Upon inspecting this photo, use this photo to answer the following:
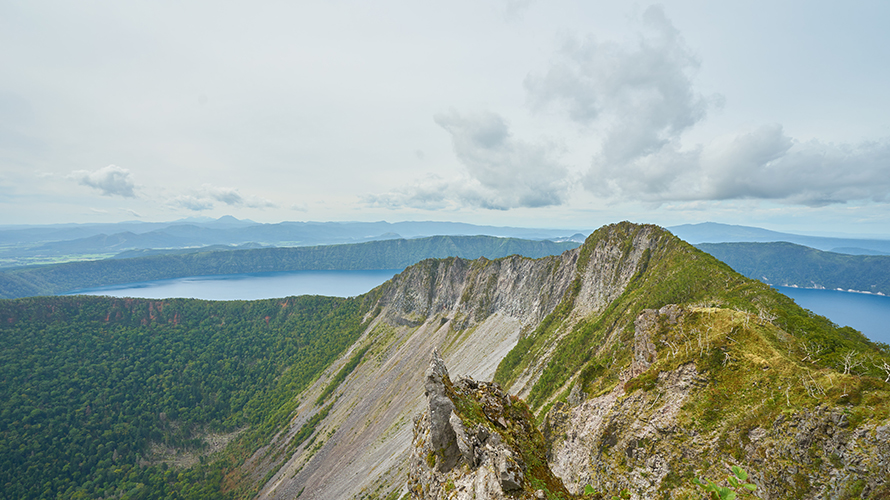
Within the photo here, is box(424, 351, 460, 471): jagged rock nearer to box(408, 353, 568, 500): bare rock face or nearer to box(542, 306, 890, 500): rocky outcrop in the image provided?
box(408, 353, 568, 500): bare rock face

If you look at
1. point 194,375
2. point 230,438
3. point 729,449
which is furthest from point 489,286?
point 194,375

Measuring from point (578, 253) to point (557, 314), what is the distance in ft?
52.4

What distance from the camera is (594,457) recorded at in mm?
22109

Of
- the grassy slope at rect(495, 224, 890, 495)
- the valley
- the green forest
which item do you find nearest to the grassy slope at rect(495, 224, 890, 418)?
the grassy slope at rect(495, 224, 890, 495)

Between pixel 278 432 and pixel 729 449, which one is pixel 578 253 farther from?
pixel 278 432

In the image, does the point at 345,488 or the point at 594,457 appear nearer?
the point at 594,457

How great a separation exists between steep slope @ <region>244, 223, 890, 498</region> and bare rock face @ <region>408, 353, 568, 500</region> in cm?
895

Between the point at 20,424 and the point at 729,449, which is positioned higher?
the point at 729,449

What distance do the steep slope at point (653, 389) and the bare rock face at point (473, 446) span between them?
8.95 meters

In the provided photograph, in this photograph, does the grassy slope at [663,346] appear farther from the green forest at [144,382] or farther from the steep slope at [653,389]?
the green forest at [144,382]

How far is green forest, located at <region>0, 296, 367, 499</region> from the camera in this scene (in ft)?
310

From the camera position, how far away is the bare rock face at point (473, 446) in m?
11.1

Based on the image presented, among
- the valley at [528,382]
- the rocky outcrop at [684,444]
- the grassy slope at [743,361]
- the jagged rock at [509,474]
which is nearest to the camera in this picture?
the jagged rock at [509,474]

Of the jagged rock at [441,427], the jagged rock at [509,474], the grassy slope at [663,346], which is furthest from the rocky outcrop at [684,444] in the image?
the jagged rock at [441,427]
